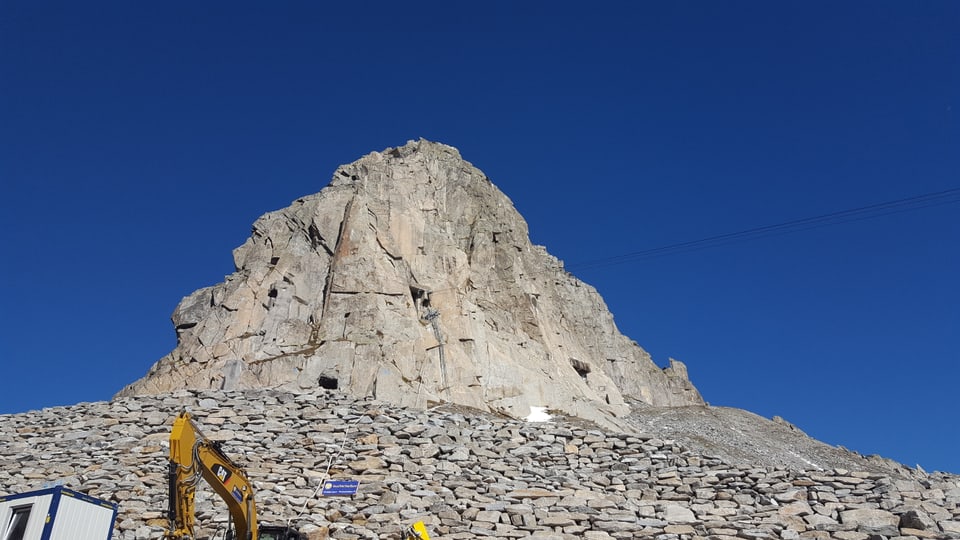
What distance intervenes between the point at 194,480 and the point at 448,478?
8.13 m

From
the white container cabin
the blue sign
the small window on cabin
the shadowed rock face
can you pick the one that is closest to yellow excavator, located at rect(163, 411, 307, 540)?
the white container cabin

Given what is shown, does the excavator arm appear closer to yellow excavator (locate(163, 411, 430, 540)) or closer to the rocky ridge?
yellow excavator (locate(163, 411, 430, 540))

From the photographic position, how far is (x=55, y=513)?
14.1 metres

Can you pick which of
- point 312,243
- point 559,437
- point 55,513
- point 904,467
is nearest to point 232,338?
point 312,243

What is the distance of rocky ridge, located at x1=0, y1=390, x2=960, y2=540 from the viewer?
17812mm

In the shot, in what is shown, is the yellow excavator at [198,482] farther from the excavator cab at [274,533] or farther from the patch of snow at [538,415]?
the patch of snow at [538,415]

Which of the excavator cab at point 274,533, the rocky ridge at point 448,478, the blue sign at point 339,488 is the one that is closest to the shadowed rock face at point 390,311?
the rocky ridge at point 448,478

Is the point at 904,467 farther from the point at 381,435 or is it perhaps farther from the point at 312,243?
the point at 312,243

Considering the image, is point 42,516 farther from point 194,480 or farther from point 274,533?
point 274,533

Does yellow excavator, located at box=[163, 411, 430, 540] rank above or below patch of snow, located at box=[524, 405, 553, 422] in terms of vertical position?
below

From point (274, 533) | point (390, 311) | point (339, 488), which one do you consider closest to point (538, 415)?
point (390, 311)

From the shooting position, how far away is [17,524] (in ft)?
46.9

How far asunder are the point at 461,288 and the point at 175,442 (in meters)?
25.9

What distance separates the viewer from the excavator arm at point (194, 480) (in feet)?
41.8
